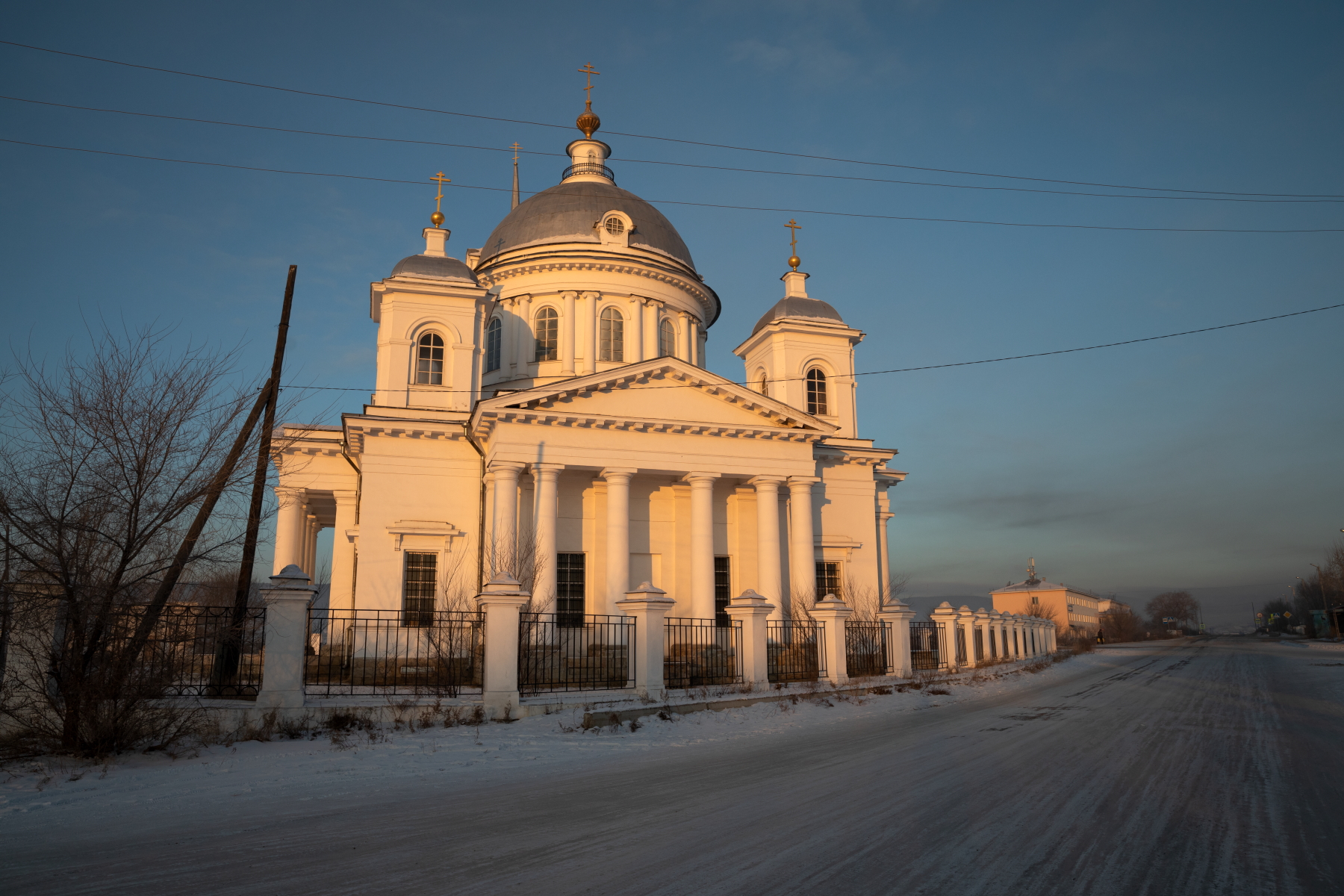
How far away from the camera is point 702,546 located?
71.5 ft

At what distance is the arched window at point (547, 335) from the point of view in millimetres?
27031

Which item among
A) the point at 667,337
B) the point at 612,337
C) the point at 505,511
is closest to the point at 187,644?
the point at 505,511

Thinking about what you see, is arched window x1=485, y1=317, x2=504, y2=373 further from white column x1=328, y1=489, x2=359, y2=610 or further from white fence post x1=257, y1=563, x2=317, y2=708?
white fence post x1=257, y1=563, x2=317, y2=708

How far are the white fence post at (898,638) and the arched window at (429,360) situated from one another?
13142 millimetres

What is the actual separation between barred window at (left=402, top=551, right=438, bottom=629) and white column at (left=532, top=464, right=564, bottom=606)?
3175 millimetres

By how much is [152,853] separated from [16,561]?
478 centimetres

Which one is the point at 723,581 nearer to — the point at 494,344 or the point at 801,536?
the point at 801,536

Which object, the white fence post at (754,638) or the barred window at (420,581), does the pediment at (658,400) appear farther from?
the white fence post at (754,638)

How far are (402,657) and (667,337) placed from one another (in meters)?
13.6

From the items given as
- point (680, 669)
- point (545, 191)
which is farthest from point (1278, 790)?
point (545, 191)

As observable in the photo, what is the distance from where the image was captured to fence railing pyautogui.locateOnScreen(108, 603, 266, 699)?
29.0ft

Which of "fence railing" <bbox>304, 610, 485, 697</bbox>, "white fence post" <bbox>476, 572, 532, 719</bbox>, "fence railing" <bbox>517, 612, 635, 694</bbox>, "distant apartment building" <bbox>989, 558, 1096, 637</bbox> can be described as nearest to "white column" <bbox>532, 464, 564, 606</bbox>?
"fence railing" <bbox>517, 612, 635, 694</bbox>

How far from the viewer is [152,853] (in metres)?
5.34

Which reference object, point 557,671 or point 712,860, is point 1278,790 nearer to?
point 712,860
